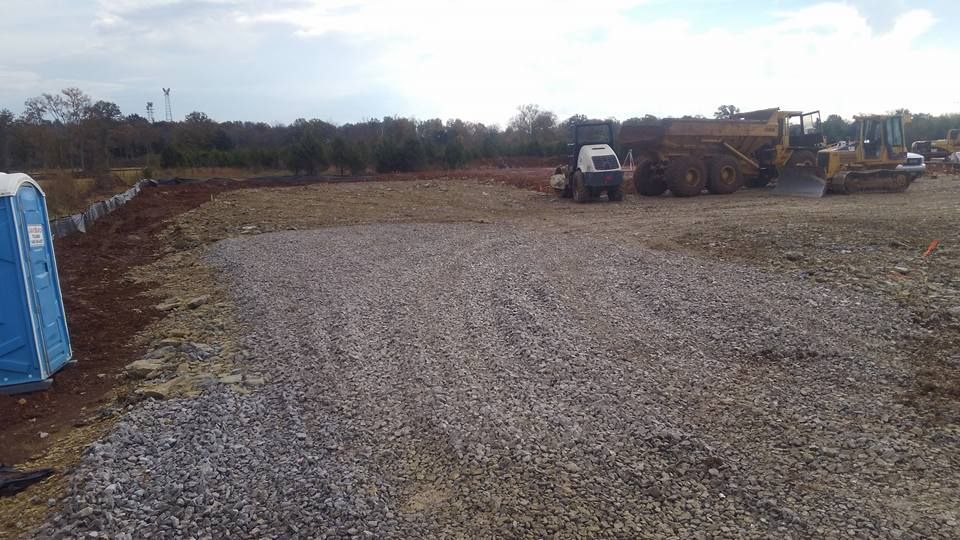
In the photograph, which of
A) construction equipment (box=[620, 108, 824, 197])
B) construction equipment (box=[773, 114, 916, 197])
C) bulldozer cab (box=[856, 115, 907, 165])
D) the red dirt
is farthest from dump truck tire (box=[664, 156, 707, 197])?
the red dirt

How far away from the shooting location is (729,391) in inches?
209

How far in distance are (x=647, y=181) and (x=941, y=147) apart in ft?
75.7

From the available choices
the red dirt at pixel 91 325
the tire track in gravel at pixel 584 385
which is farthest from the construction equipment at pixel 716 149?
the red dirt at pixel 91 325

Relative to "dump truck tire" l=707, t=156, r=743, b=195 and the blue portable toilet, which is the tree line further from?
the blue portable toilet

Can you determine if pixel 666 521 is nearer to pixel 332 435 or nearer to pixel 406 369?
pixel 332 435

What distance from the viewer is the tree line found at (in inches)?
1275

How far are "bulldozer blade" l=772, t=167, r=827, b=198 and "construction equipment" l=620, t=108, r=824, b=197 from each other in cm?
33

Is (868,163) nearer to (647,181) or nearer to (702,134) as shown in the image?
(702,134)

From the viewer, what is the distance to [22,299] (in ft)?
19.9

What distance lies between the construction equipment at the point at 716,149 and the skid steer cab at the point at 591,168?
1.25 meters

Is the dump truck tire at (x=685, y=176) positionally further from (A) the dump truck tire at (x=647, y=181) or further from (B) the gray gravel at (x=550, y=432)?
(B) the gray gravel at (x=550, y=432)

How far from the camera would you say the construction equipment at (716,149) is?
70.7ft

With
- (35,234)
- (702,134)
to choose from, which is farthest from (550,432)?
(702,134)

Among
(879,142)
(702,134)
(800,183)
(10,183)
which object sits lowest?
(800,183)
